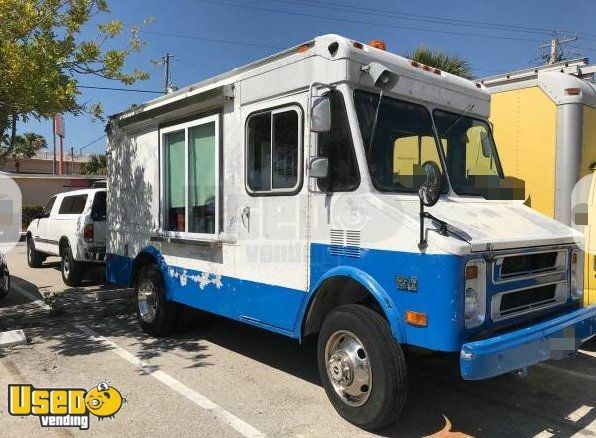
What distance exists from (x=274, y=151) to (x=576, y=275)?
9.68 feet

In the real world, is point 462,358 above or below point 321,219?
below

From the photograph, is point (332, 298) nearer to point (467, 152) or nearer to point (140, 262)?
point (467, 152)

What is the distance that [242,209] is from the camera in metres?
5.40

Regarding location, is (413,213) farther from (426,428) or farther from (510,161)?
(510,161)

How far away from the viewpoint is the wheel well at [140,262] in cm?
706

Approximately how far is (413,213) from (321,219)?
860mm

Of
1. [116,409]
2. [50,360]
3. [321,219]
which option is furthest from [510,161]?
[50,360]

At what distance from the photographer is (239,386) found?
17.1ft

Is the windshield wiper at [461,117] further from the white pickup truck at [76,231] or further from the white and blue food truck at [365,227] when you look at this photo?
the white pickup truck at [76,231]

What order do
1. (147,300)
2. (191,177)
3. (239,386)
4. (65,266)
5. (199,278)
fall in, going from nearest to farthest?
1. (239,386)
2. (199,278)
3. (191,177)
4. (147,300)
5. (65,266)

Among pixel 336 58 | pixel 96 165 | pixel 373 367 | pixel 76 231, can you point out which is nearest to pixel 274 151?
pixel 336 58

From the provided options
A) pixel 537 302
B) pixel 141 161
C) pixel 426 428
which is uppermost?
pixel 141 161

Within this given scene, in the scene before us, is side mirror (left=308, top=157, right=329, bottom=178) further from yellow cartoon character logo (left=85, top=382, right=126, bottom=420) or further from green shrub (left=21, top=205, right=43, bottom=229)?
green shrub (left=21, top=205, right=43, bottom=229)

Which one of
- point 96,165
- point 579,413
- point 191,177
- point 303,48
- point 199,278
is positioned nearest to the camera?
point 579,413
